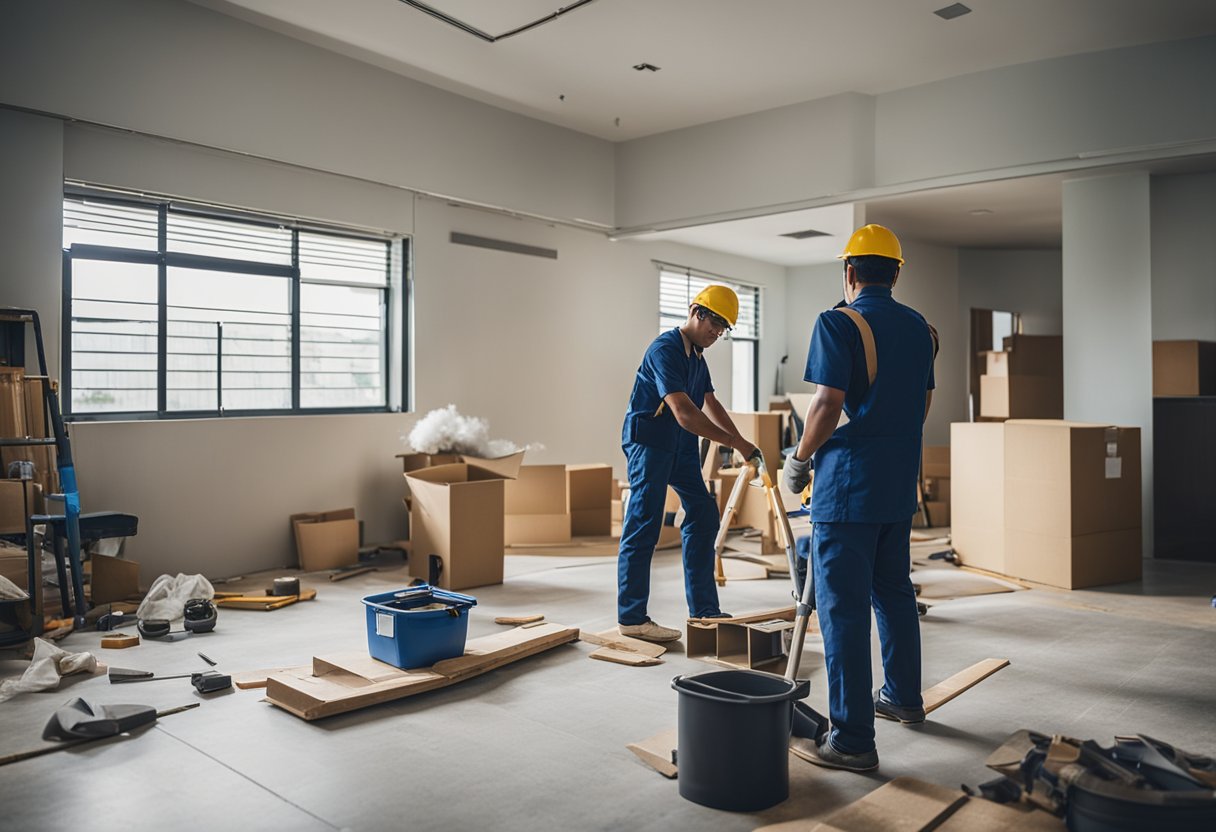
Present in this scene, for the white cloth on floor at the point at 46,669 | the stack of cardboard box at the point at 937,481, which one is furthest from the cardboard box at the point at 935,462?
the white cloth on floor at the point at 46,669

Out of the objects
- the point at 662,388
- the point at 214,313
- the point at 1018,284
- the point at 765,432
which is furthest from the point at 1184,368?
the point at 214,313

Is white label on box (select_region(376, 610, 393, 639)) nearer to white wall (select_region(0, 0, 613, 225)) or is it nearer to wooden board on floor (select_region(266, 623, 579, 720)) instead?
wooden board on floor (select_region(266, 623, 579, 720))

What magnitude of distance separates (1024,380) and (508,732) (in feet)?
23.0

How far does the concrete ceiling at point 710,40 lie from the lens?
5.50m

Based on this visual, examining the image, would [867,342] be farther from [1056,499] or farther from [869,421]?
[1056,499]

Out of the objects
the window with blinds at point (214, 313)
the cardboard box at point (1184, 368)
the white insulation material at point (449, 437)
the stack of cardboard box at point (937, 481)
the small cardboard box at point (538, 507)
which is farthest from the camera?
the stack of cardboard box at point (937, 481)

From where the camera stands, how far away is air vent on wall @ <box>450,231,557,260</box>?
7245 mm

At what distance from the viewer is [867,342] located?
273 centimetres

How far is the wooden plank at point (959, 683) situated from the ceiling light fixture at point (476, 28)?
14.1ft

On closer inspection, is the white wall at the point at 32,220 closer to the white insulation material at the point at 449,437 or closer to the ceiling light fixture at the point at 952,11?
the white insulation material at the point at 449,437

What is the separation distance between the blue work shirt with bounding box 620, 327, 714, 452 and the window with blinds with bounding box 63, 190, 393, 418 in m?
3.18

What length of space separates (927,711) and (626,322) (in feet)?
20.1

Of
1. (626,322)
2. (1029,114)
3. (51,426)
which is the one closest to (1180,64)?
(1029,114)

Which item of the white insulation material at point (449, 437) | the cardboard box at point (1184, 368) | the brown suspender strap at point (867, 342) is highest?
the cardboard box at point (1184, 368)
